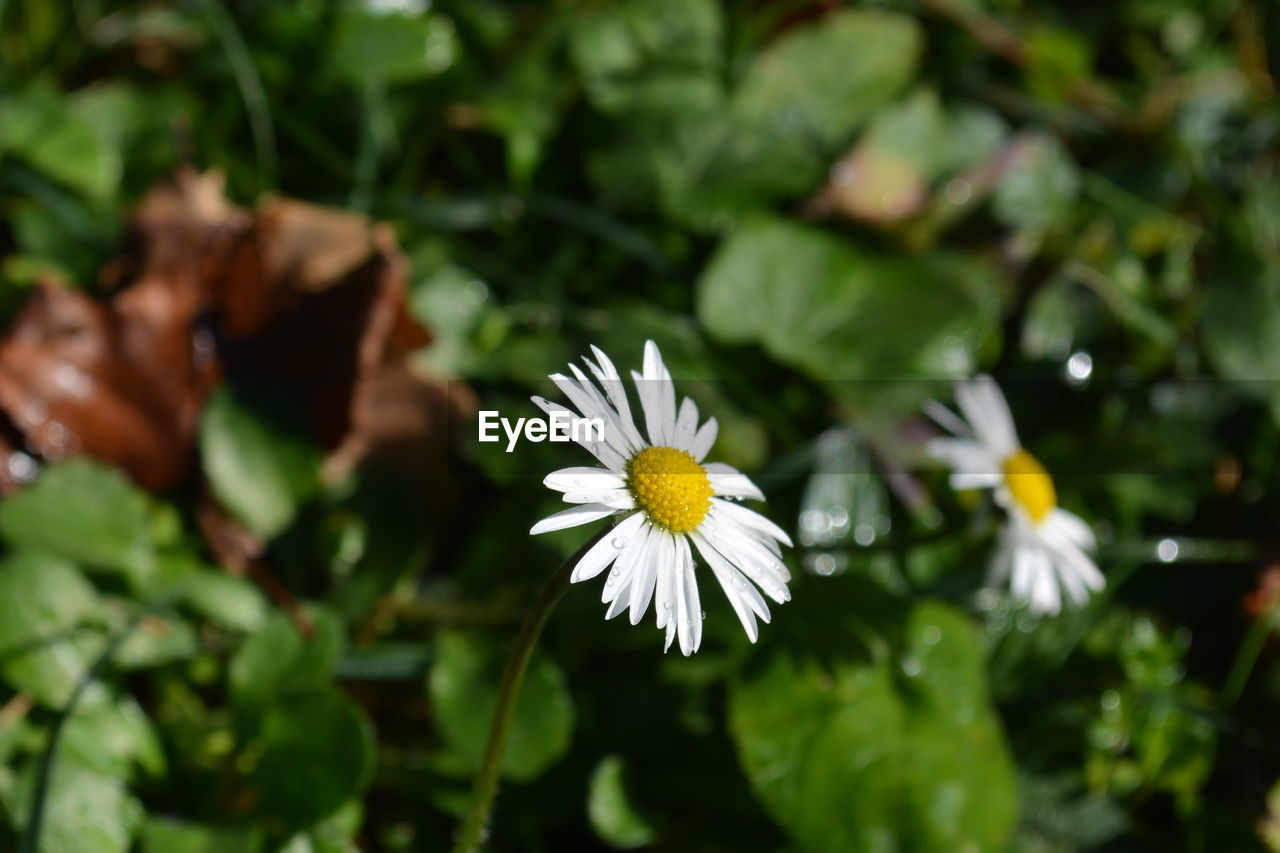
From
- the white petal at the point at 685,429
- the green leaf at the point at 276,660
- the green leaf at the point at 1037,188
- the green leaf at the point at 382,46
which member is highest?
the green leaf at the point at 382,46

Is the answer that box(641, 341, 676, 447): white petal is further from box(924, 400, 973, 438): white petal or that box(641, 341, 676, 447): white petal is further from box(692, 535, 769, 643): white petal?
box(924, 400, 973, 438): white petal

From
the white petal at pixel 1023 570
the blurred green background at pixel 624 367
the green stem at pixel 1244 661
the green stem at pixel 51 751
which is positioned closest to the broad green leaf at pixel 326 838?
the blurred green background at pixel 624 367

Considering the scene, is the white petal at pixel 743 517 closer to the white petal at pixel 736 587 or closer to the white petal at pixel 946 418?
the white petal at pixel 736 587

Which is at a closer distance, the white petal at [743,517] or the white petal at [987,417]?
the white petal at [743,517]

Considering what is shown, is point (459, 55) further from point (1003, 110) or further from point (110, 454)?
point (1003, 110)

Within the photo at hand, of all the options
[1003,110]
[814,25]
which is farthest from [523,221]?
[1003,110]

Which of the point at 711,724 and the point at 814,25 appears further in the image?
the point at 814,25

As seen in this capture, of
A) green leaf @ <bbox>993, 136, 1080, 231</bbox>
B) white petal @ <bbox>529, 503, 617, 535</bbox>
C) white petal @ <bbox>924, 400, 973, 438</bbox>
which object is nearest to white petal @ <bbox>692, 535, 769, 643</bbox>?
white petal @ <bbox>529, 503, 617, 535</bbox>
